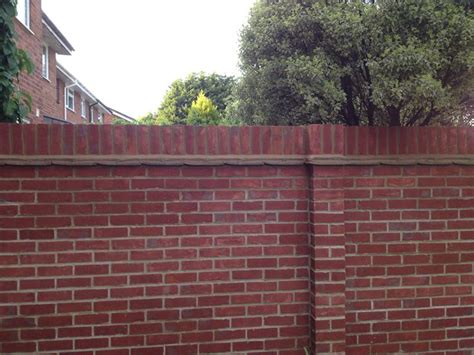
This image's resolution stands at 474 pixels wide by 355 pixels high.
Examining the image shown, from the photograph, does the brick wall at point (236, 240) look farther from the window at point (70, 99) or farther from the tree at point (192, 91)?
the tree at point (192, 91)

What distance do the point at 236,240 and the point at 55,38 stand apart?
44.9 feet

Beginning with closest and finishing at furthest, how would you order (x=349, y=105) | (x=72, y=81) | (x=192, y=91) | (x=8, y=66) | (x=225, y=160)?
(x=225, y=160)
(x=8, y=66)
(x=349, y=105)
(x=72, y=81)
(x=192, y=91)

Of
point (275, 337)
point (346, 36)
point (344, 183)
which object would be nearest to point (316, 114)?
point (346, 36)

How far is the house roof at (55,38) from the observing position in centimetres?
1350

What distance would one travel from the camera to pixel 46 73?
48.3 feet

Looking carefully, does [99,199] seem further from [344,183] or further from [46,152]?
[344,183]

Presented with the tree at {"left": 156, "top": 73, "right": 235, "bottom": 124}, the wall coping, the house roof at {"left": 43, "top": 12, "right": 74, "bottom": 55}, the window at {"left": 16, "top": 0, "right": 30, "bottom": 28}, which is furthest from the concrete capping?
the tree at {"left": 156, "top": 73, "right": 235, "bottom": 124}

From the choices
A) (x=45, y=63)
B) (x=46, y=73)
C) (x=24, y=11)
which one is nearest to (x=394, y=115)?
(x=24, y=11)

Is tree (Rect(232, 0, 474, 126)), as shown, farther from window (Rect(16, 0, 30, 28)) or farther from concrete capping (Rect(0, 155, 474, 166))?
window (Rect(16, 0, 30, 28))

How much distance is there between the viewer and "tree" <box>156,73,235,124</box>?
35.6m

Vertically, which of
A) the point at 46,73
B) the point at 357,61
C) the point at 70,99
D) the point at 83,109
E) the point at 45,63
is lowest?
the point at 357,61

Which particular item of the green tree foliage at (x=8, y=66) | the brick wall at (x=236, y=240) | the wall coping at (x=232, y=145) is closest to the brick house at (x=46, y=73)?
the green tree foliage at (x=8, y=66)

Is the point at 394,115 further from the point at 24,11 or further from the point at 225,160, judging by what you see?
the point at 24,11

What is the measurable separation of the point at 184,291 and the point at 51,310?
2.71 feet
